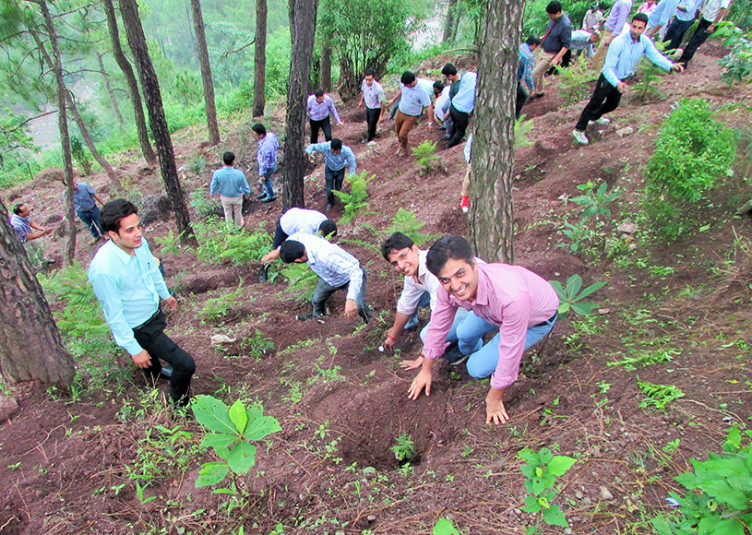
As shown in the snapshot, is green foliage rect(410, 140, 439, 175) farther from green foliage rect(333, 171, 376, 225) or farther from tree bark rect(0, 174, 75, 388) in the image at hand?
tree bark rect(0, 174, 75, 388)

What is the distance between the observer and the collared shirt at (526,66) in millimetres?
7941

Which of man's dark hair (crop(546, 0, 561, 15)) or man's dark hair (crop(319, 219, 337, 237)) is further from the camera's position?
man's dark hair (crop(546, 0, 561, 15))

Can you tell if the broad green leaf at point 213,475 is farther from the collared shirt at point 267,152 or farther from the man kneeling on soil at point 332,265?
the collared shirt at point 267,152

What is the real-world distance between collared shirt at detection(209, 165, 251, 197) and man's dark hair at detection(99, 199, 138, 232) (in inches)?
218

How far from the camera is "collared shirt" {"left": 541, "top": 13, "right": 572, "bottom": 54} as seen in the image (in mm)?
8195

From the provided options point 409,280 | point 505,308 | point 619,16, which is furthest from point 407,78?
point 505,308

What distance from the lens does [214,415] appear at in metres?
2.07

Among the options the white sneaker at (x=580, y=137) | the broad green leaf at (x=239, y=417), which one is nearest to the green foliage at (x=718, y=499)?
the broad green leaf at (x=239, y=417)

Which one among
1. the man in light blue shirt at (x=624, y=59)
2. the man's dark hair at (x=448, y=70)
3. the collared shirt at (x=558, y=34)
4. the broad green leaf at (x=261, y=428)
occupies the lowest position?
the broad green leaf at (x=261, y=428)

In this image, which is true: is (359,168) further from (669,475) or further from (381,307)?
(669,475)

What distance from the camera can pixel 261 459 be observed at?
279 centimetres

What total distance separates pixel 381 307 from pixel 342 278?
0.61m

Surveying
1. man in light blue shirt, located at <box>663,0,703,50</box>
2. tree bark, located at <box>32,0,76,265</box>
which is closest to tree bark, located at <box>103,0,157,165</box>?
tree bark, located at <box>32,0,76,265</box>

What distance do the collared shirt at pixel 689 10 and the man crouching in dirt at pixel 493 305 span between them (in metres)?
9.22
